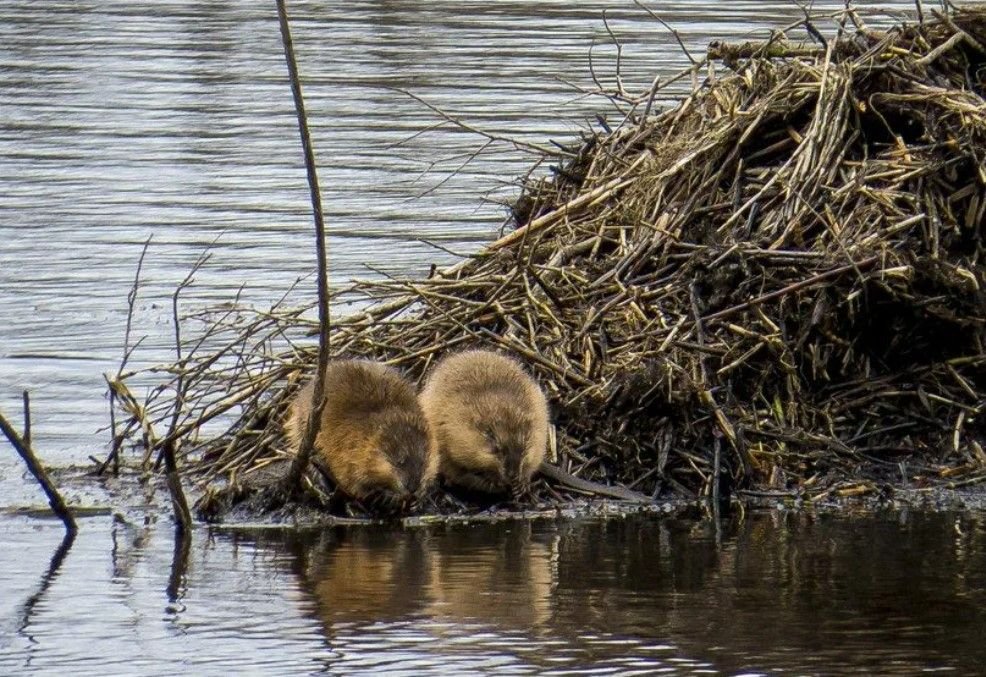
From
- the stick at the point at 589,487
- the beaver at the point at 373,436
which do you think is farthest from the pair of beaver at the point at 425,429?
the stick at the point at 589,487

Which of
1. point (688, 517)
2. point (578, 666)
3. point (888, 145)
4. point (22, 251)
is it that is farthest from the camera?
point (22, 251)

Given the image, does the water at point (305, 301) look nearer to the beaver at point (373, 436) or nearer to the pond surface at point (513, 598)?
the pond surface at point (513, 598)

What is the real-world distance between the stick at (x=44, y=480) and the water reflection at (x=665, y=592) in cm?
68

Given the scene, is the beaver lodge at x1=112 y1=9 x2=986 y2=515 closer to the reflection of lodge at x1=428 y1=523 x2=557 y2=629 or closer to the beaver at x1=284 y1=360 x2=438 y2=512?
the beaver at x1=284 y1=360 x2=438 y2=512

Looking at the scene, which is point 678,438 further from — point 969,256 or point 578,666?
point 578,666

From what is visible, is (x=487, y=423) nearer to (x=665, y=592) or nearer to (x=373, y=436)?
(x=373, y=436)

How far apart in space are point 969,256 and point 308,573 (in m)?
3.29

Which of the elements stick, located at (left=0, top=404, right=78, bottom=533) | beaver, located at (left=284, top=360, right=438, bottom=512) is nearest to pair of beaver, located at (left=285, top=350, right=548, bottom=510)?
beaver, located at (left=284, top=360, right=438, bottom=512)

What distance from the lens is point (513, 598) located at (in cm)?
605

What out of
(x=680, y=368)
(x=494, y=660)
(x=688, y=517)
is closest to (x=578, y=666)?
(x=494, y=660)

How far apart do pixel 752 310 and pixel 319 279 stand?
6.25 feet

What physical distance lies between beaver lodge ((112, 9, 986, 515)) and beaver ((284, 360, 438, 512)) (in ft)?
0.62

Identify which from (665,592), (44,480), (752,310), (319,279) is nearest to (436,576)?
(665,592)

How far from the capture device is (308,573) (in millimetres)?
6352
